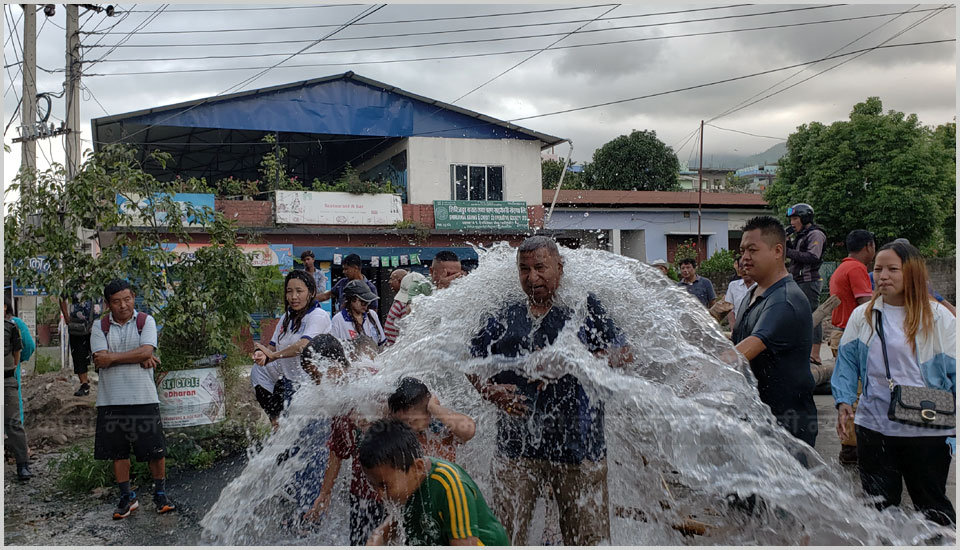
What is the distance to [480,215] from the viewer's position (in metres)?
22.1

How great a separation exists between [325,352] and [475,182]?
1834 cm

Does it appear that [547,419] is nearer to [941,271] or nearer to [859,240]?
[859,240]

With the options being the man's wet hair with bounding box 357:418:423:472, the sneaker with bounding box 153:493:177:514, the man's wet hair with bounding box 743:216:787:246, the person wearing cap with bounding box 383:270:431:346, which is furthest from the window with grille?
the man's wet hair with bounding box 357:418:423:472

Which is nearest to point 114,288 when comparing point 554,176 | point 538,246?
point 538,246

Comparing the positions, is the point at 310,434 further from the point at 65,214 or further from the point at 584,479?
the point at 65,214

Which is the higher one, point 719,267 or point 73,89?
point 73,89

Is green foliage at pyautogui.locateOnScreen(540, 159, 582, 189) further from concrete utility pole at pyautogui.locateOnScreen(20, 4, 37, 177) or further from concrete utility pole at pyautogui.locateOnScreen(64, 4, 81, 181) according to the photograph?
concrete utility pole at pyautogui.locateOnScreen(20, 4, 37, 177)

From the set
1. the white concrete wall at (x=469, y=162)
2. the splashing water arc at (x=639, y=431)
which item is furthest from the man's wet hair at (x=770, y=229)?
the white concrete wall at (x=469, y=162)

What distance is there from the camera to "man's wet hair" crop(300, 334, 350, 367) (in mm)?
4484

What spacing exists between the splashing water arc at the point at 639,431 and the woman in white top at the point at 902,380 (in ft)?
0.59

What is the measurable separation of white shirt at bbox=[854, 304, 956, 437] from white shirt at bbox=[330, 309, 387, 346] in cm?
369

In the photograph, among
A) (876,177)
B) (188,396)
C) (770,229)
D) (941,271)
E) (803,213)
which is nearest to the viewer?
(770,229)

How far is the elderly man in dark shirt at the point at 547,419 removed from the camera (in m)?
3.46

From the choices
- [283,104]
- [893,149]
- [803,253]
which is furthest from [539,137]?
[803,253]
